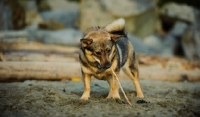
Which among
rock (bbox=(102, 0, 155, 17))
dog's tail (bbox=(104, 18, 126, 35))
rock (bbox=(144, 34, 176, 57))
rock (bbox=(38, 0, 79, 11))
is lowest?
rock (bbox=(144, 34, 176, 57))

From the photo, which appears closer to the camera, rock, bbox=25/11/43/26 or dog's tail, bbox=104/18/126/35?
dog's tail, bbox=104/18/126/35

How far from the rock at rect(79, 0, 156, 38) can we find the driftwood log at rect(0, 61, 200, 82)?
8019mm

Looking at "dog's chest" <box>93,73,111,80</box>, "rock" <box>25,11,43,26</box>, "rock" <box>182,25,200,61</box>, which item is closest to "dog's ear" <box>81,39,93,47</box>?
"dog's chest" <box>93,73,111,80</box>

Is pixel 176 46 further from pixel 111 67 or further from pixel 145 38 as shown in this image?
pixel 111 67

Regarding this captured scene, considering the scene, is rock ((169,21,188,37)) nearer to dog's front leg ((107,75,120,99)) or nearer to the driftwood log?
the driftwood log

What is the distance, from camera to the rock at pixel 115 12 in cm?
1573

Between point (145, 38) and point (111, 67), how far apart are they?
1275 cm

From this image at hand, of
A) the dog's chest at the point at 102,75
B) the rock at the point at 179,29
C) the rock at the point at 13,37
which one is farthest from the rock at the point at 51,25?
the dog's chest at the point at 102,75

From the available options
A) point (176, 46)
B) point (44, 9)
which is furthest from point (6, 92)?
point (44, 9)

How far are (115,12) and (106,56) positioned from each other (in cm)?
1115

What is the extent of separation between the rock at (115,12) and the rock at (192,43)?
2728 mm

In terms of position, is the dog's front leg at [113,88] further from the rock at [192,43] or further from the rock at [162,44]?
the rock at [162,44]

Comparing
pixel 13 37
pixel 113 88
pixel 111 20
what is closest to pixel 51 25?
pixel 111 20

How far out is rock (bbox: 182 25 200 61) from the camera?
14.1 metres
